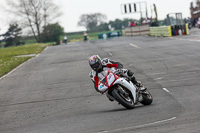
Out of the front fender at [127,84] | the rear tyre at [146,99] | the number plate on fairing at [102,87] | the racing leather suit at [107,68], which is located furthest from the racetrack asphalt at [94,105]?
the racing leather suit at [107,68]

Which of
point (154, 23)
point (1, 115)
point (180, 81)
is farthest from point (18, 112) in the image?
point (154, 23)

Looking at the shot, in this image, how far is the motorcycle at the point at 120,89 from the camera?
32.9ft

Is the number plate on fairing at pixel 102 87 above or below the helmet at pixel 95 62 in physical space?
below

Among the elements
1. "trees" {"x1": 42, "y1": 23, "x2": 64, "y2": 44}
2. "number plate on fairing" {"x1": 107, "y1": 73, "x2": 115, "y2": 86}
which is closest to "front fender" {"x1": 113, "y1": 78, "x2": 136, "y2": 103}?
"number plate on fairing" {"x1": 107, "y1": 73, "x2": 115, "y2": 86}

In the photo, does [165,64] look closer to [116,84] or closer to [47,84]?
[47,84]

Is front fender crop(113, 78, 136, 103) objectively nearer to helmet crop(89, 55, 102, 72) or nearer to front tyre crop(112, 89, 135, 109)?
front tyre crop(112, 89, 135, 109)

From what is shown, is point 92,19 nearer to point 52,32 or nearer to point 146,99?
point 52,32

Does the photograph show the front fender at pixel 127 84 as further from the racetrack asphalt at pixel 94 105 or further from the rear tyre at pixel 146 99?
the racetrack asphalt at pixel 94 105

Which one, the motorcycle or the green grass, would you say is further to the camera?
the green grass

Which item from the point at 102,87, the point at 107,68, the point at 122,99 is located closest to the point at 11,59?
the point at 107,68

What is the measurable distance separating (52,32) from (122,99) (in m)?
94.3

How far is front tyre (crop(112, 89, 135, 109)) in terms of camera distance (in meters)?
9.96

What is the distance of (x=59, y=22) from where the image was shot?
105 metres

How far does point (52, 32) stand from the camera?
10300 centimetres
